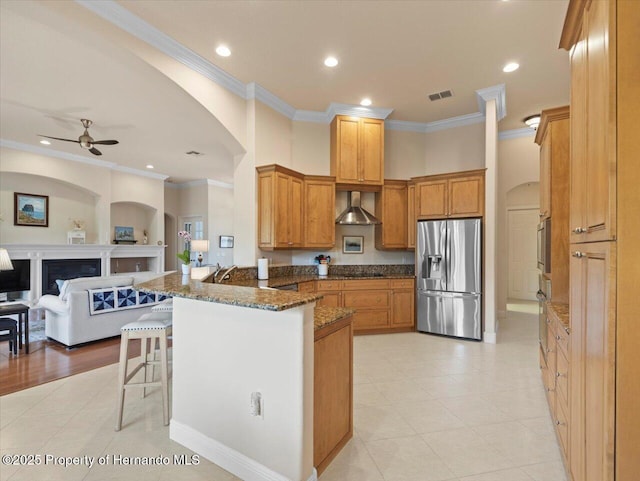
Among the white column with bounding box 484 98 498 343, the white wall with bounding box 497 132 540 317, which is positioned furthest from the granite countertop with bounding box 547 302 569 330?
the white wall with bounding box 497 132 540 317

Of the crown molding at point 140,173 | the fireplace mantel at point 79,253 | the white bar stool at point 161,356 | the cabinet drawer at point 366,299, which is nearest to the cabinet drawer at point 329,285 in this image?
the cabinet drawer at point 366,299

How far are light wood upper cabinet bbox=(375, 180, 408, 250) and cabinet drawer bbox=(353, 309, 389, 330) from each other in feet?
3.56

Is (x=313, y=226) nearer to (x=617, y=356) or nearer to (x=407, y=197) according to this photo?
(x=407, y=197)

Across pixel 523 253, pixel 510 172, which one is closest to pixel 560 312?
pixel 510 172

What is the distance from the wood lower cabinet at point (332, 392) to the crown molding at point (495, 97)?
156 inches

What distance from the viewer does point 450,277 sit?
4508 millimetres

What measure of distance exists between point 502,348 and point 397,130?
12.3 feet

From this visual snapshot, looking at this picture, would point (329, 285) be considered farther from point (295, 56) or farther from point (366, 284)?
point (295, 56)

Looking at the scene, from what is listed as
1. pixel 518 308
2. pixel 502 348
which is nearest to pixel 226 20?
pixel 502 348

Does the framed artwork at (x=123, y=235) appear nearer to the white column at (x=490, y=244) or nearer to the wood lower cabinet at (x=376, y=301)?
the wood lower cabinet at (x=376, y=301)

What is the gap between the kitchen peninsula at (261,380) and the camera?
1602 millimetres

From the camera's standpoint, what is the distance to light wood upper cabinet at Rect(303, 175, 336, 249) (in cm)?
481

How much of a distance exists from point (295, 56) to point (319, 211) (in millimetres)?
2107

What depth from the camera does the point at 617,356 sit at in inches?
43.4
